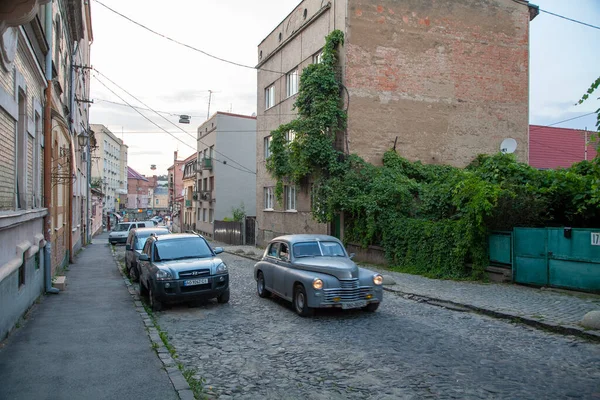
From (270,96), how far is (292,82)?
142 inches

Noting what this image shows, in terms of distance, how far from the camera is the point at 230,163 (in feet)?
145

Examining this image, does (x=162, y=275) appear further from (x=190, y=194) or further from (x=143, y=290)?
(x=190, y=194)

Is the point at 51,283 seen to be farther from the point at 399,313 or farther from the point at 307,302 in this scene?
the point at 399,313

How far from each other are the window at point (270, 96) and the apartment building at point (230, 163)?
44.8 ft

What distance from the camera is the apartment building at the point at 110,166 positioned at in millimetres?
69600

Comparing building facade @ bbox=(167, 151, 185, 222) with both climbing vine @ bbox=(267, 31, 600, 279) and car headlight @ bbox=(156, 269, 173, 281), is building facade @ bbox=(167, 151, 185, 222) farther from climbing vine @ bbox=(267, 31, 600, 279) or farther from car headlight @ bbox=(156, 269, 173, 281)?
car headlight @ bbox=(156, 269, 173, 281)

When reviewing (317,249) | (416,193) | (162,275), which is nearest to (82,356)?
(162,275)

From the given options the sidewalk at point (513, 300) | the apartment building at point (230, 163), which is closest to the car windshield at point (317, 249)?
the sidewalk at point (513, 300)

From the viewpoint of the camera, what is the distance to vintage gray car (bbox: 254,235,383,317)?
31.2 feet

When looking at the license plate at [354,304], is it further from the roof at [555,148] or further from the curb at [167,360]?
the roof at [555,148]

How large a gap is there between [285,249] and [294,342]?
139 inches

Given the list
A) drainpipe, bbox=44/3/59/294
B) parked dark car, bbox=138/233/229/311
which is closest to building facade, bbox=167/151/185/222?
drainpipe, bbox=44/3/59/294

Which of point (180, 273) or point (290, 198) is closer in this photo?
point (180, 273)

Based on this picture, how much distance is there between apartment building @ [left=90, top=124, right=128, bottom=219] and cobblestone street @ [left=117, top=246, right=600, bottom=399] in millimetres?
59374
